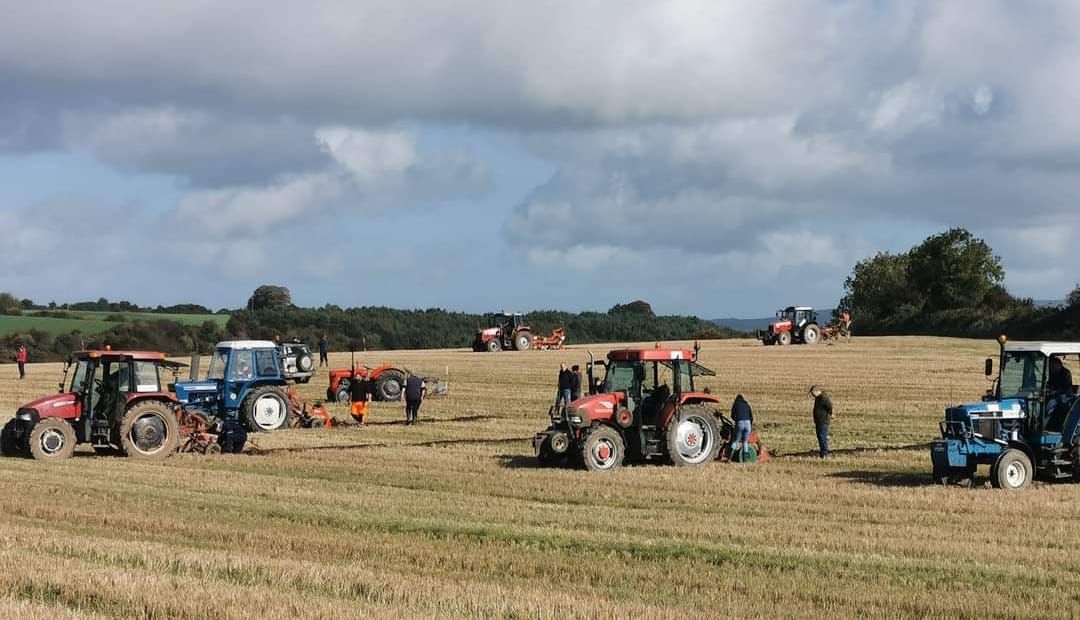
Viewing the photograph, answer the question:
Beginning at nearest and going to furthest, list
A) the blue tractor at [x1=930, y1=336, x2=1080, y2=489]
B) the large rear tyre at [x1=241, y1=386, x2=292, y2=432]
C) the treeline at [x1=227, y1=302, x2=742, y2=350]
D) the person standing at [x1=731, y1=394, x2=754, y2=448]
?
the blue tractor at [x1=930, y1=336, x2=1080, y2=489]
the person standing at [x1=731, y1=394, x2=754, y2=448]
the large rear tyre at [x1=241, y1=386, x2=292, y2=432]
the treeline at [x1=227, y1=302, x2=742, y2=350]

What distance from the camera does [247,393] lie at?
1028 inches

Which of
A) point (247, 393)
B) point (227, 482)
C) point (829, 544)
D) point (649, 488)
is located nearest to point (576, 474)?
point (649, 488)

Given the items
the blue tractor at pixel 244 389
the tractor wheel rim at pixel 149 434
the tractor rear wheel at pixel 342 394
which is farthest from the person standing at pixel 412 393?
the tractor wheel rim at pixel 149 434

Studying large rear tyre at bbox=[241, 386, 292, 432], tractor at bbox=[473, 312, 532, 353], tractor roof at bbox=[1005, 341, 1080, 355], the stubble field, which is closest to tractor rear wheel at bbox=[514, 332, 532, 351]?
tractor at bbox=[473, 312, 532, 353]

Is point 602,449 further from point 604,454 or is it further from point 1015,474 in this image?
point 1015,474

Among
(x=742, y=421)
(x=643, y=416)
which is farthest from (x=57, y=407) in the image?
(x=742, y=421)

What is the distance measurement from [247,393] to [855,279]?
199 ft

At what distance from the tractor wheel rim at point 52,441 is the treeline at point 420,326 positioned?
4978cm

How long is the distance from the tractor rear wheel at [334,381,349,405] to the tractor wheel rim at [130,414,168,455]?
1180cm

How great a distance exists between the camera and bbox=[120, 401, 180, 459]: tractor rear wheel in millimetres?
20703

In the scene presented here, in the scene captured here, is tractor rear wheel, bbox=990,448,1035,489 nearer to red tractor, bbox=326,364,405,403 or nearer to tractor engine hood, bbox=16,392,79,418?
tractor engine hood, bbox=16,392,79,418

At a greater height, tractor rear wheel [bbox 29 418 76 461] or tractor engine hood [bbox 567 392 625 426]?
tractor engine hood [bbox 567 392 625 426]

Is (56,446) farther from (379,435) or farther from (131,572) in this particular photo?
(131,572)

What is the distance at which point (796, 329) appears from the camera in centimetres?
5325
